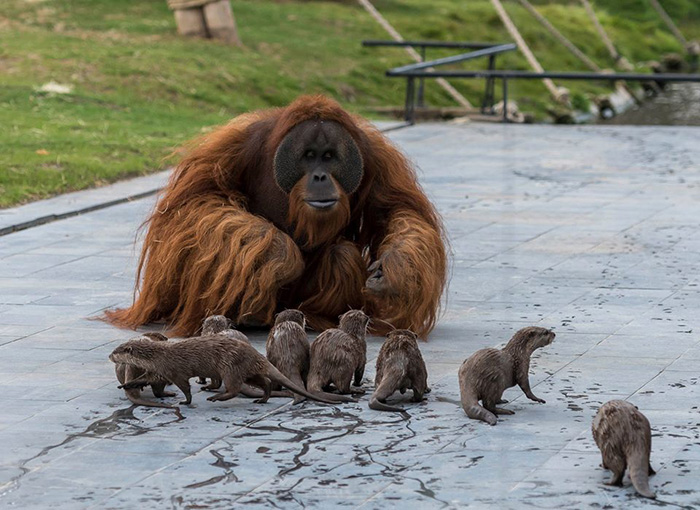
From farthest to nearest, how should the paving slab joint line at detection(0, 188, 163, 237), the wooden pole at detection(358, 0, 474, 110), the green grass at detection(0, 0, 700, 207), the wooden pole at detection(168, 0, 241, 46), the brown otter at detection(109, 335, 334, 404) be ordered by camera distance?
the wooden pole at detection(358, 0, 474, 110) < the wooden pole at detection(168, 0, 241, 46) < the green grass at detection(0, 0, 700, 207) < the paving slab joint line at detection(0, 188, 163, 237) < the brown otter at detection(109, 335, 334, 404)

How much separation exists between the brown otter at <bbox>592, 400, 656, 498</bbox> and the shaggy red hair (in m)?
1.92

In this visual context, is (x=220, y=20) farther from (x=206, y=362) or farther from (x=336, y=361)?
(x=206, y=362)

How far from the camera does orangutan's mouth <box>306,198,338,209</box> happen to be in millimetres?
6387

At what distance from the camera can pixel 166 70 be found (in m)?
17.1

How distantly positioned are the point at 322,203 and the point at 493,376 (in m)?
1.52

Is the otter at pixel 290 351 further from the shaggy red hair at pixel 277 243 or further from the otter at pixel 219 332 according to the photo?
the shaggy red hair at pixel 277 243

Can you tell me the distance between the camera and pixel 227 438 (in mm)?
4895

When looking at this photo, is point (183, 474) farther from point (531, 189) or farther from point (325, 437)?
point (531, 189)

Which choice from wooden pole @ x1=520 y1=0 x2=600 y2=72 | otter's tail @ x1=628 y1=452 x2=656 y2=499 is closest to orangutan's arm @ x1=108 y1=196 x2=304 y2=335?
otter's tail @ x1=628 y1=452 x2=656 y2=499

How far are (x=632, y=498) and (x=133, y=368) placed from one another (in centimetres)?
204

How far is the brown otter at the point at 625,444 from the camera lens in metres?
4.32

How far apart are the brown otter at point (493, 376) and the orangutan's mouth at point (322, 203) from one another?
4.53 ft

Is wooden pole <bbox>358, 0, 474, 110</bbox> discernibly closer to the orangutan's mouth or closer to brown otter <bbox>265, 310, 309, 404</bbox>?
the orangutan's mouth

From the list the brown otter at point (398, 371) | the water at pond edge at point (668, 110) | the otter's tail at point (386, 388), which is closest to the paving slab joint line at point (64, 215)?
the brown otter at point (398, 371)
